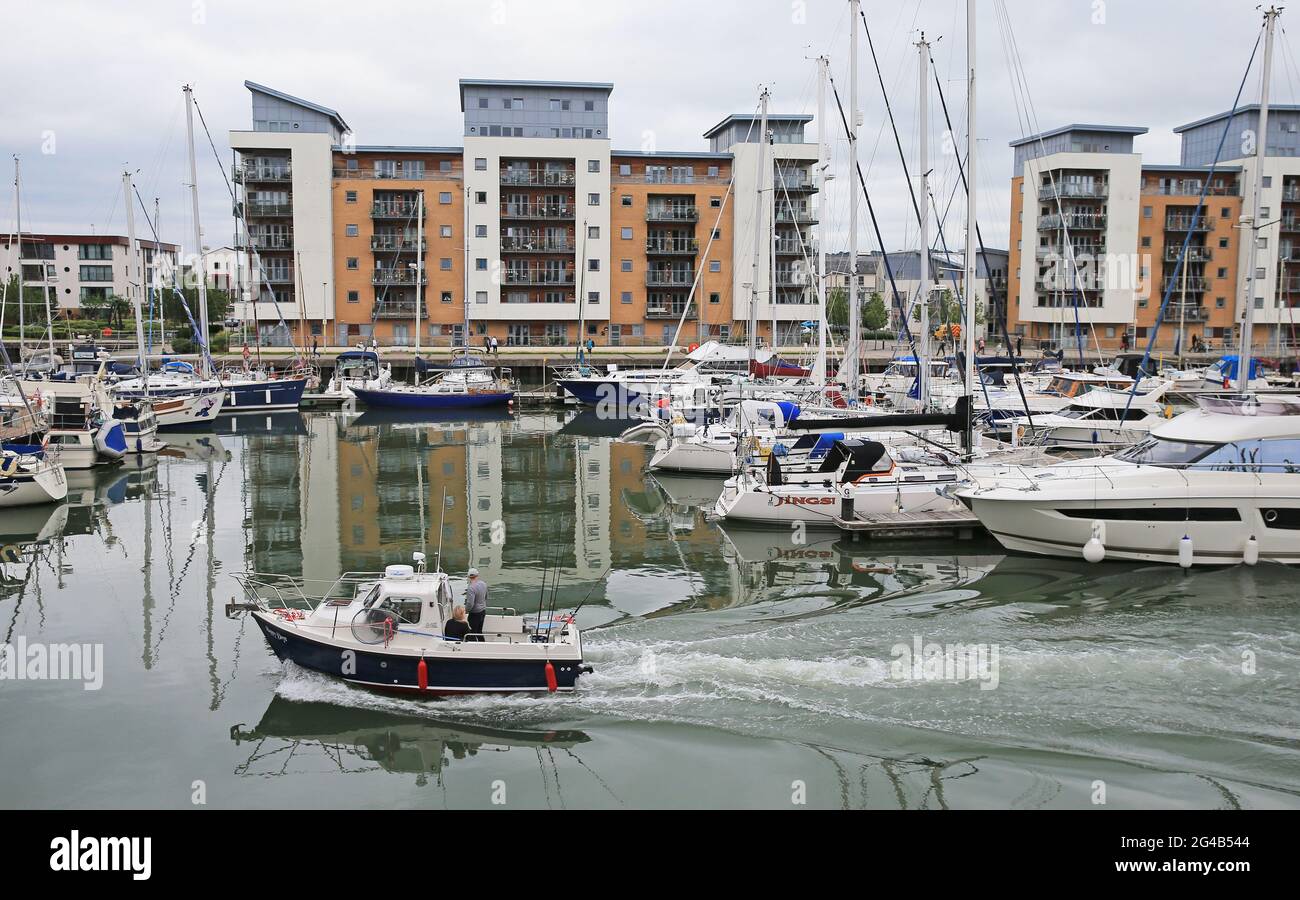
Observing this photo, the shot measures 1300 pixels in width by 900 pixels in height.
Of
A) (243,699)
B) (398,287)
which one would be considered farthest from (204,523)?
(398,287)

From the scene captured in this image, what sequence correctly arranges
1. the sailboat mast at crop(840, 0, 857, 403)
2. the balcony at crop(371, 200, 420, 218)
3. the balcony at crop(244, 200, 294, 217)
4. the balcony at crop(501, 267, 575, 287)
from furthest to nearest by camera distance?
the balcony at crop(501, 267, 575, 287)
the balcony at crop(371, 200, 420, 218)
the balcony at crop(244, 200, 294, 217)
the sailboat mast at crop(840, 0, 857, 403)

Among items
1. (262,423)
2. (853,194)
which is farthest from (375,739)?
(262,423)

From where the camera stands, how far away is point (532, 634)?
14867 millimetres

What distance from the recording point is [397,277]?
239 feet

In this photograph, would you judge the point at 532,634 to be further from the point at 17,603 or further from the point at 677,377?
the point at 677,377

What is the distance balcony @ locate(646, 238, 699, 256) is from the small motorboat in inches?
2435

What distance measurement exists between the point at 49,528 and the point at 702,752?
21.1 meters

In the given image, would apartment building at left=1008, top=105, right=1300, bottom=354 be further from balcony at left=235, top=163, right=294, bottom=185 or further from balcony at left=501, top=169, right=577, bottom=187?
balcony at left=235, top=163, right=294, bottom=185

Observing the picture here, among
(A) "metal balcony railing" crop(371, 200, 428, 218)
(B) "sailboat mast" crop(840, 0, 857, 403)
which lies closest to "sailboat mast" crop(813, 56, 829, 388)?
(B) "sailboat mast" crop(840, 0, 857, 403)

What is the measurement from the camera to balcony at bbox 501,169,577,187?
72375 millimetres

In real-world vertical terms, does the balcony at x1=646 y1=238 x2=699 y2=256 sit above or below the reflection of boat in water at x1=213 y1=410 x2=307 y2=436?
above

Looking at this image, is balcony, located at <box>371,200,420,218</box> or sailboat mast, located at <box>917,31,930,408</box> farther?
balcony, located at <box>371,200,420,218</box>

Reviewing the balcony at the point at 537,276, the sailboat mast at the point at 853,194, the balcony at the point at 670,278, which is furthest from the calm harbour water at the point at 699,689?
the balcony at the point at 670,278

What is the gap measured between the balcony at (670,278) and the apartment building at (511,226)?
10 centimetres
